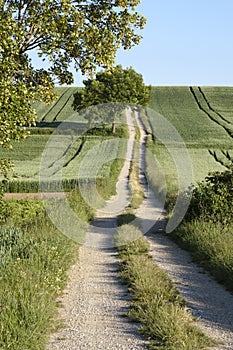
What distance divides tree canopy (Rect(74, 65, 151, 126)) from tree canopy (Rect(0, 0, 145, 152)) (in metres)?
55.5

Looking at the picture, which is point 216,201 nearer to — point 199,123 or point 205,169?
point 205,169

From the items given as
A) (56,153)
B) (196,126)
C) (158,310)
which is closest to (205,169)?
(56,153)

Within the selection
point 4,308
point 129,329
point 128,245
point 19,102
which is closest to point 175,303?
point 129,329

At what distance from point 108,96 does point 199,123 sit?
12.6 meters

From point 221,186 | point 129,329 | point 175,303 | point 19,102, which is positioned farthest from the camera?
point 221,186

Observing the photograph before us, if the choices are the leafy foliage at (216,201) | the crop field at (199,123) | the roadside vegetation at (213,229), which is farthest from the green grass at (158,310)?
the crop field at (199,123)

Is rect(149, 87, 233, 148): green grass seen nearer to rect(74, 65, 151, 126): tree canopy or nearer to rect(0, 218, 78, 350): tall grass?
rect(74, 65, 151, 126): tree canopy

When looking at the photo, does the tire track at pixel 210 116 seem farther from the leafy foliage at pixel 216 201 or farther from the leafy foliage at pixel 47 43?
the leafy foliage at pixel 47 43

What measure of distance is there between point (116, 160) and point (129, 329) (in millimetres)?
38497

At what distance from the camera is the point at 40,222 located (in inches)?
624

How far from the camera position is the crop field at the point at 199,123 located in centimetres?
4510

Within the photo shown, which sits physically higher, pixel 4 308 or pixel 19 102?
pixel 19 102

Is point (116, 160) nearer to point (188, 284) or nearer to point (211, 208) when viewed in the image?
point (211, 208)

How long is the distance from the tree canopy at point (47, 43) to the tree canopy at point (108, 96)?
5553cm
